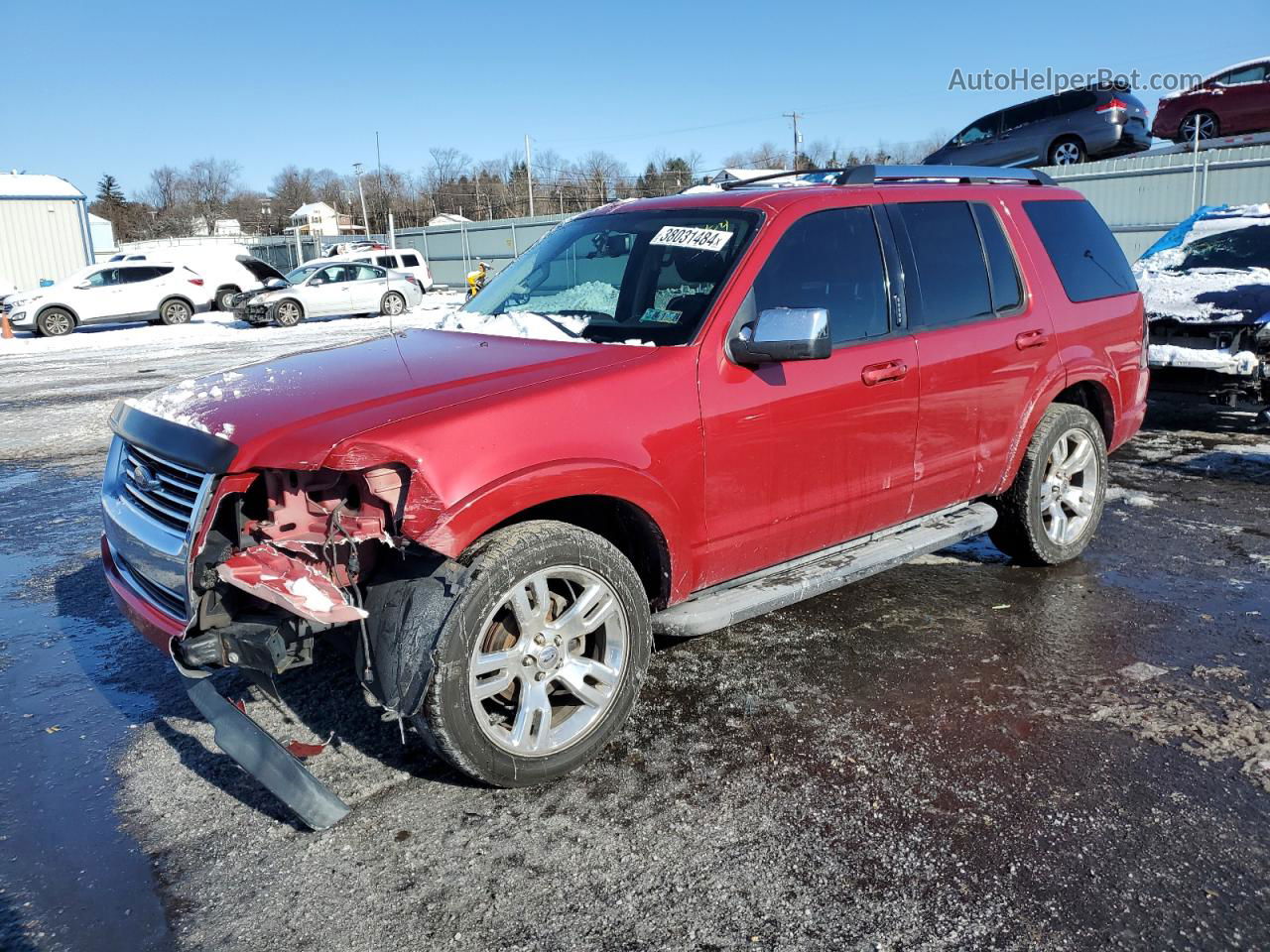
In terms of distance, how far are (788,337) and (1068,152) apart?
21.1m

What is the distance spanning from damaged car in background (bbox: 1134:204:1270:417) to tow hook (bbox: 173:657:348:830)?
24.7 ft

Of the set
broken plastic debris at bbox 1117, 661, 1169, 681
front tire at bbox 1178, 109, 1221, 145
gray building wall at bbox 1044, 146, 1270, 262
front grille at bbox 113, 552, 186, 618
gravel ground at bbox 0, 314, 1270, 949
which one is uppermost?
front tire at bbox 1178, 109, 1221, 145

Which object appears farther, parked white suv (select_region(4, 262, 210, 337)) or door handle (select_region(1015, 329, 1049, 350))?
parked white suv (select_region(4, 262, 210, 337))

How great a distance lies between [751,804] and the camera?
3.16 m

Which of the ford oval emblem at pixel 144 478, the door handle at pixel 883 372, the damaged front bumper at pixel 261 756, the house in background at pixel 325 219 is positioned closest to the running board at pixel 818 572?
the door handle at pixel 883 372

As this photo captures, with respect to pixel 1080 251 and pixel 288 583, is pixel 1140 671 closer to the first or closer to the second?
pixel 1080 251

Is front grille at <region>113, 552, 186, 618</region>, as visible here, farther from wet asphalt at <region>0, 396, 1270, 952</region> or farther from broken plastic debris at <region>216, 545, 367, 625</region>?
wet asphalt at <region>0, 396, 1270, 952</region>

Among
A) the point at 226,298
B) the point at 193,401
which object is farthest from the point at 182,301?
the point at 193,401

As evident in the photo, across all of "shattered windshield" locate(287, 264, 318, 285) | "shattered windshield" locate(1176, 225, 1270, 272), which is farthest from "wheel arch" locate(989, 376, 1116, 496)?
"shattered windshield" locate(287, 264, 318, 285)

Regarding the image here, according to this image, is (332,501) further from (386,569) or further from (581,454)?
(581,454)

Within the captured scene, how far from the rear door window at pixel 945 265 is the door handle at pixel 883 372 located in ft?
0.90

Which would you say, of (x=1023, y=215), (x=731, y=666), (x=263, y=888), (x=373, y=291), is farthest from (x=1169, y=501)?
(x=373, y=291)

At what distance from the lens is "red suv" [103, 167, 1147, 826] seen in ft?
9.80

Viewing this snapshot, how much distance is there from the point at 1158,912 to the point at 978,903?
460mm
